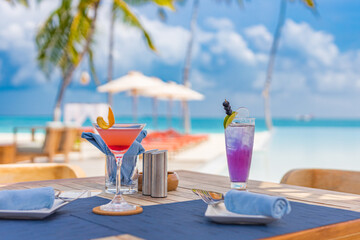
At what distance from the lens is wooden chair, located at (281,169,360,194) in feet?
6.54

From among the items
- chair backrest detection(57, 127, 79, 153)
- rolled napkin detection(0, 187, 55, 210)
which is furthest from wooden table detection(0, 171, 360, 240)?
chair backrest detection(57, 127, 79, 153)

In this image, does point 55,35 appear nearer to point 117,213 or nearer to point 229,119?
point 229,119

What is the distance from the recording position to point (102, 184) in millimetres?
1679

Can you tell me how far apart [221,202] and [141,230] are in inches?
11.9

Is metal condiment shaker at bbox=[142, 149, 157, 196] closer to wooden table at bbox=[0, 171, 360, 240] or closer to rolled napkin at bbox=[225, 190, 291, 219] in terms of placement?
wooden table at bbox=[0, 171, 360, 240]

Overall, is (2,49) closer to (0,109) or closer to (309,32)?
(0,109)

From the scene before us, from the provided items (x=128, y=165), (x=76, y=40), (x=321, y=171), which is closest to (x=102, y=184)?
(x=128, y=165)

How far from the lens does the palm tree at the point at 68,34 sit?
10.5 metres

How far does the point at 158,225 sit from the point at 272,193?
0.60 metres

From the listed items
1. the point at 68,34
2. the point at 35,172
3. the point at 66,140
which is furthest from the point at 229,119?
the point at 68,34

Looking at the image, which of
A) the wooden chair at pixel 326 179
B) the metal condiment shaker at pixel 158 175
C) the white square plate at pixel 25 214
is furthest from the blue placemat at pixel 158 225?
the wooden chair at pixel 326 179

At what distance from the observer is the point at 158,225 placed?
100cm

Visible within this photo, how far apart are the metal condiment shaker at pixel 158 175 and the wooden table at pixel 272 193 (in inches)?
1.1

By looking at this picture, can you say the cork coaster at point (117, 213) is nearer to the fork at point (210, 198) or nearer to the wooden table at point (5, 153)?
the fork at point (210, 198)
